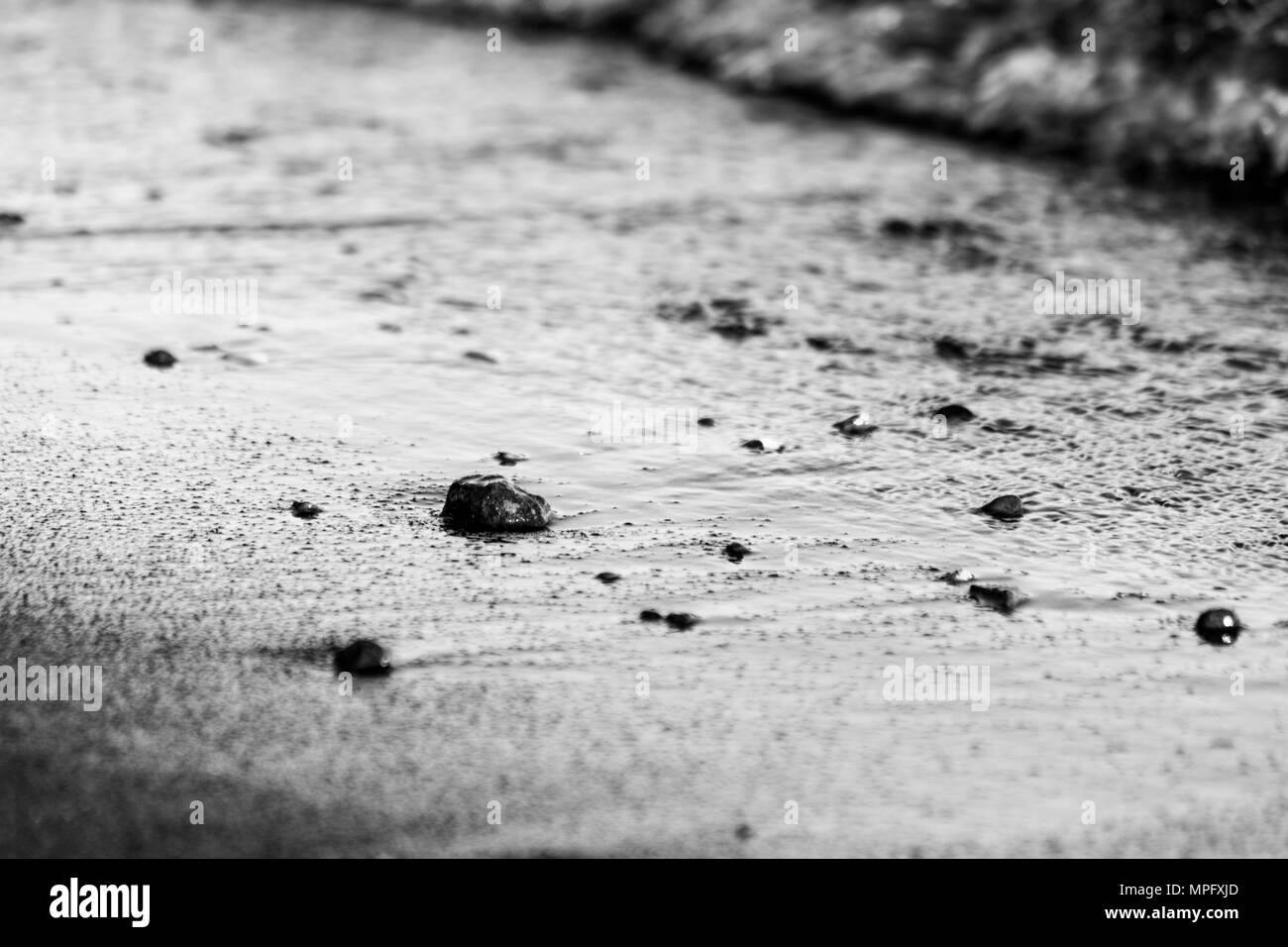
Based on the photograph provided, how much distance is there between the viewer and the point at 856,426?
3.35m

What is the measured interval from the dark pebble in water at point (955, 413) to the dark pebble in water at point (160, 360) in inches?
67.7

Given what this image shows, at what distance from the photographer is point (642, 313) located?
4.06 metres

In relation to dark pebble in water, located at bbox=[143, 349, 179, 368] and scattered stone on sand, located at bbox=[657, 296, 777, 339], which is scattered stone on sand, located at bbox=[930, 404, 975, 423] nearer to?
scattered stone on sand, located at bbox=[657, 296, 777, 339]

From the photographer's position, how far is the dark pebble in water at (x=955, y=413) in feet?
11.2

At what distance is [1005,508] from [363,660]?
4.18 ft

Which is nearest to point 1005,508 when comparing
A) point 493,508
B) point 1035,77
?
point 493,508

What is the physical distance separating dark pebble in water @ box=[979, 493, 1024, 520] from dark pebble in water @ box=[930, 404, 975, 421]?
1.56ft

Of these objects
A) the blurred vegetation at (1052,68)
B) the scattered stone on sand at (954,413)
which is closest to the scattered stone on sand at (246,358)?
the scattered stone on sand at (954,413)

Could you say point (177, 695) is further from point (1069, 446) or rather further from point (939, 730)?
point (1069, 446)

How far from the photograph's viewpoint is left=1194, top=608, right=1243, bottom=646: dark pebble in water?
2516 millimetres

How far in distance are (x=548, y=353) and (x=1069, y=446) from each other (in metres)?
1.25

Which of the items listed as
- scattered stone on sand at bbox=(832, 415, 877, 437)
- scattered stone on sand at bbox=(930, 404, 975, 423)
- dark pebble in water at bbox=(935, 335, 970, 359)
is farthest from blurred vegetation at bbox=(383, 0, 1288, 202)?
scattered stone on sand at bbox=(832, 415, 877, 437)
